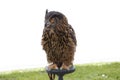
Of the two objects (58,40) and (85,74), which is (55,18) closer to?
(58,40)

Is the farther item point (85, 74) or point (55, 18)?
point (85, 74)

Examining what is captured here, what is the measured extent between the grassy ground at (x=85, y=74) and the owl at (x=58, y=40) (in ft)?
7.34

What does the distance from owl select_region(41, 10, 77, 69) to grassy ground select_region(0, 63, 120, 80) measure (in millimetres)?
2236

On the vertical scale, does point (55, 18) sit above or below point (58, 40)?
above

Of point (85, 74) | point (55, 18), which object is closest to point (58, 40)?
point (55, 18)

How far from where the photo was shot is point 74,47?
3328 mm

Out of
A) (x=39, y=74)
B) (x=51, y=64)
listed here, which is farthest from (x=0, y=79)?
(x=51, y=64)

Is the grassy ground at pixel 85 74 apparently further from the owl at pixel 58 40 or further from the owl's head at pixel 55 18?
the owl's head at pixel 55 18

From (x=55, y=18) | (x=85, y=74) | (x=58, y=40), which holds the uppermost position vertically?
(x=55, y=18)

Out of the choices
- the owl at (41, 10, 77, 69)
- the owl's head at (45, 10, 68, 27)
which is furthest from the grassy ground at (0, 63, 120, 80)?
the owl's head at (45, 10, 68, 27)

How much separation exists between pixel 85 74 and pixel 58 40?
2652mm

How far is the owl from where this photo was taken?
10.4 ft

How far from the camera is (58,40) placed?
3172 millimetres

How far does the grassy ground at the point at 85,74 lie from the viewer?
5.53 meters
